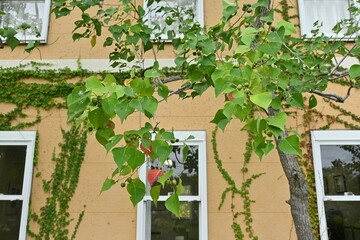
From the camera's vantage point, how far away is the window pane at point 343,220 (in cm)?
326

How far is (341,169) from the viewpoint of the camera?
344cm

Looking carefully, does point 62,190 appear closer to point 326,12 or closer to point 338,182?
point 338,182

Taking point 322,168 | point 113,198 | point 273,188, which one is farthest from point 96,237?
point 322,168

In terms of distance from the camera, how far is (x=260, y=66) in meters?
1.59

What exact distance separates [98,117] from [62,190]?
7.75 feet

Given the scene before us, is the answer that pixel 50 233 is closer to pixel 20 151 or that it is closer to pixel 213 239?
pixel 20 151

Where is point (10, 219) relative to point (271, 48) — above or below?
below

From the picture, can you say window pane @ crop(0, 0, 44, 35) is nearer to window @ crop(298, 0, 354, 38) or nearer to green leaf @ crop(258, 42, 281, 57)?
window @ crop(298, 0, 354, 38)

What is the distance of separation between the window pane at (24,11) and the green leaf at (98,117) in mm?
3221

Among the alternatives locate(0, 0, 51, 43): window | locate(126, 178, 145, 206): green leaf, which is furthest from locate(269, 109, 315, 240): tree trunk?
locate(0, 0, 51, 43): window

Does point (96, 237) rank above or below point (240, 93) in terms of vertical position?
below

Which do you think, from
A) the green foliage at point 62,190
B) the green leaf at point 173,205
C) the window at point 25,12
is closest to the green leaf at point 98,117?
the green leaf at point 173,205

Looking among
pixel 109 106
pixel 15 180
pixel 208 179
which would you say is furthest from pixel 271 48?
pixel 15 180

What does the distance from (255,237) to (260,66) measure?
2171 mm
